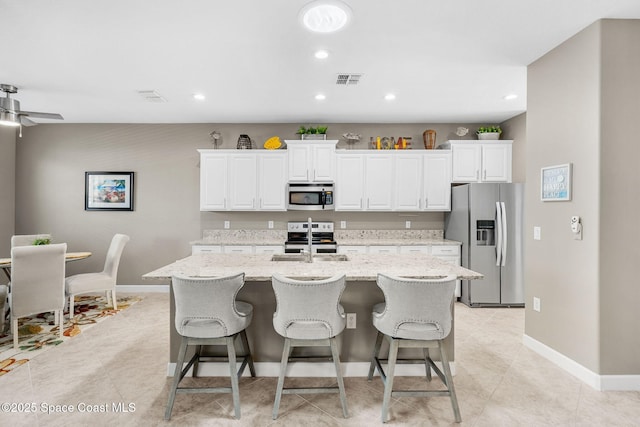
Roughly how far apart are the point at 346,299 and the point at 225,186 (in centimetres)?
312

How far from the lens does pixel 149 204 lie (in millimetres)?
5309

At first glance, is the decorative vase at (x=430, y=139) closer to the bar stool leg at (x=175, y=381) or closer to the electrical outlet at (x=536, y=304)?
the electrical outlet at (x=536, y=304)

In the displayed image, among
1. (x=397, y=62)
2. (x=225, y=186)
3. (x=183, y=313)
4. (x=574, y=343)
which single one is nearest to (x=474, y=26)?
(x=397, y=62)

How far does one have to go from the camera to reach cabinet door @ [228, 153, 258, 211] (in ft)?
16.2

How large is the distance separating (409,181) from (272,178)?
2119 millimetres

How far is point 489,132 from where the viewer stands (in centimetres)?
493

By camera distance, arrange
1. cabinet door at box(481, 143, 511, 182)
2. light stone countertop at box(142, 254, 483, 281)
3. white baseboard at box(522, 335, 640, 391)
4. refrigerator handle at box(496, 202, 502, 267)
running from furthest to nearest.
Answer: cabinet door at box(481, 143, 511, 182), refrigerator handle at box(496, 202, 502, 267), white baseboard at box(522, 335, 640, 391), light stone countertop at box(142, 254, 483, 281)

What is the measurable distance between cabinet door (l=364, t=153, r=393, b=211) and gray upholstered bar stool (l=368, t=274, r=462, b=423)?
2.98 m

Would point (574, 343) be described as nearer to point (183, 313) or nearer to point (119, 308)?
point (183, 313)

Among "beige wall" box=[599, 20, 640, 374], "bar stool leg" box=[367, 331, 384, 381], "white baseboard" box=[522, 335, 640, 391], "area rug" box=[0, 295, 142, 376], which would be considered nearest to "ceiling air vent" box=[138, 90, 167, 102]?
"area rug" box=[0, 295, 142, 376]

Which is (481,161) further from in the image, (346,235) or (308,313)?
(308,313)

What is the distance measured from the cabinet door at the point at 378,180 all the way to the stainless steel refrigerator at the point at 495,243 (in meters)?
1.14

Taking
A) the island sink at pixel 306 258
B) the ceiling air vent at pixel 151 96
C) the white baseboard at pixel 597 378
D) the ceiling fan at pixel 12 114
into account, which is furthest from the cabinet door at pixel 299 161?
the white baseboard at pixel 597 378

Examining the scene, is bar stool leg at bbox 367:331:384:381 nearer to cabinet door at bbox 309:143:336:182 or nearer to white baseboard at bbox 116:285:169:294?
cabinet door at bbox 309:143:336:182
